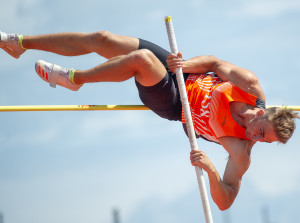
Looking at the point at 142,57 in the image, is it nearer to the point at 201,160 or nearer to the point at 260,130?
the point at 201,160

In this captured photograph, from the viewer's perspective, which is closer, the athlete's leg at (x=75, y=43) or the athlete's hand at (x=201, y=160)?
the athlete's hand at (x=201, y=160)

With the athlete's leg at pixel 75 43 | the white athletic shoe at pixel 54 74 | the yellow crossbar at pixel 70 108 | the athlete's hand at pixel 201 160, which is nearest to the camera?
the athlete's hand at pixel 201 160

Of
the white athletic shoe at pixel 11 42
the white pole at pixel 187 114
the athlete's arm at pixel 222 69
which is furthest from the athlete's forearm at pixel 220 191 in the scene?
the white athletic shoe at pixel 11 42

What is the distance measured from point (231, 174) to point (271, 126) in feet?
1.81

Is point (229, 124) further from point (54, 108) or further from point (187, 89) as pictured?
point (54, 108)

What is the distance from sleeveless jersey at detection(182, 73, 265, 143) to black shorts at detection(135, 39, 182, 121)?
0.51 feet

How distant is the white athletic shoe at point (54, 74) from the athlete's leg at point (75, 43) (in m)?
0.17

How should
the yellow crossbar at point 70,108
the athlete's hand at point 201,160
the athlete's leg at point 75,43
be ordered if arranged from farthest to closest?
the yellow crossbar at point 70,108
the athlete's leg at point 75,43
the athlete's hand at point 201,160

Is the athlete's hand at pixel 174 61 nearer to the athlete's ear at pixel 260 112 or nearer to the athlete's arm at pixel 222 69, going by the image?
the athlete's arm at pixel 222 69

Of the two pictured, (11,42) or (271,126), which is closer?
(271,126)

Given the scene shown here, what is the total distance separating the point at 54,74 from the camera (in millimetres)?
5062

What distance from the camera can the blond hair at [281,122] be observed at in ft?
16.4

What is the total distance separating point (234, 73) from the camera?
5.29 meters

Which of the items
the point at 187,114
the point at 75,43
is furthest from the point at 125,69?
the point at 187,114
